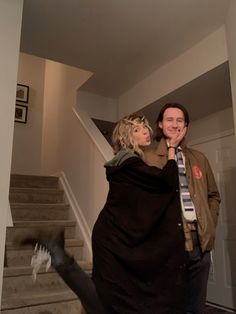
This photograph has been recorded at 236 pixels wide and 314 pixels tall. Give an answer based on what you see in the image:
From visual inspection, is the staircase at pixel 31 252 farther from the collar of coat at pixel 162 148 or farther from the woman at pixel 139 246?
the collar of coat at pixel 162 148

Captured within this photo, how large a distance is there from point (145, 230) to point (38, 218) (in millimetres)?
2226

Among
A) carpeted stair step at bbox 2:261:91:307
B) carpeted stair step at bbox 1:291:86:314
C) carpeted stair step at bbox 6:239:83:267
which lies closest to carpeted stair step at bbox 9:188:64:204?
carpeted stair step at bbox 6:239:83:267

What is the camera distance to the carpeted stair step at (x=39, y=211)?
10.3ft

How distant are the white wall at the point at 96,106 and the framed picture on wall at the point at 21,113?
163cm

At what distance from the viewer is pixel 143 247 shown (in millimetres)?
1279

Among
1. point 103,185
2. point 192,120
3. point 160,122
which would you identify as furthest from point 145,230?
point 192,120

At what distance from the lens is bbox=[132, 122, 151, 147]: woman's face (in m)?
1.47

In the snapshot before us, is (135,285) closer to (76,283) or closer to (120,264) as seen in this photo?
(120,264)

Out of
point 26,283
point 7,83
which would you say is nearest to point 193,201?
point 7,83

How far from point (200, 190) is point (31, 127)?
13.1ft

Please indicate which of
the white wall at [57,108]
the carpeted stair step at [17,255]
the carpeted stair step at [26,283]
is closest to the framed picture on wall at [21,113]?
the white wall at [57,108]

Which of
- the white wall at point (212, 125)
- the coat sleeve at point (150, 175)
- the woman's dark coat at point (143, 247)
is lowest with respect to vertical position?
the woman's dark coat at point (143, 247)

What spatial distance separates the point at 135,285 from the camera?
127 centimetres

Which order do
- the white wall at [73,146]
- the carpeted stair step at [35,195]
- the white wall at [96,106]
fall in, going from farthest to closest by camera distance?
1. the white wall at [96,106]
2. the carpeted stair step at [35,195]
3. the white wall at [73,146]
